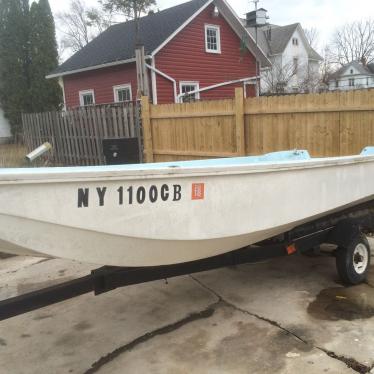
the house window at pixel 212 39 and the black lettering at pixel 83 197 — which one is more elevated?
the house window at pixel 212 39

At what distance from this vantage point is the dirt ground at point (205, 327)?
3055mm

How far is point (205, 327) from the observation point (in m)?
3.56

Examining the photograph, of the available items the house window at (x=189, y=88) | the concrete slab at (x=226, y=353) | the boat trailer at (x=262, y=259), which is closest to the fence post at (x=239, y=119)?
the boat trailer at (x=262, y=259)

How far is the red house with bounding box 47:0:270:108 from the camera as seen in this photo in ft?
60.2

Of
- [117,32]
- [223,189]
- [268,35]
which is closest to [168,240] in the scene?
[223,189]

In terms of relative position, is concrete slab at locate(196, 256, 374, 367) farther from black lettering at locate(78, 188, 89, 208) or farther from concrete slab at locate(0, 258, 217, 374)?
black lettering at locate(78, 188, 89, 208)

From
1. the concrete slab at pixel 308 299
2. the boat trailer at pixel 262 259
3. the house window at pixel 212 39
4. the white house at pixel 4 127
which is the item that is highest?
the house window at pixel 212 39

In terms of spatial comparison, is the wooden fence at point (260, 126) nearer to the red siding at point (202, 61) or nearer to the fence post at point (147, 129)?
the fence post at point (147, 129)

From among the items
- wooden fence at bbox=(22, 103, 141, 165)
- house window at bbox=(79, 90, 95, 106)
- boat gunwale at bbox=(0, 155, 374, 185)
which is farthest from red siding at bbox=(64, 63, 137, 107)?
boat gunwale at bbox=(0, 155, 374, 185)

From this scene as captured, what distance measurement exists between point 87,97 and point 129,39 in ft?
11.5

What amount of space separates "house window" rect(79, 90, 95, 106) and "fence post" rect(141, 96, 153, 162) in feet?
38.4

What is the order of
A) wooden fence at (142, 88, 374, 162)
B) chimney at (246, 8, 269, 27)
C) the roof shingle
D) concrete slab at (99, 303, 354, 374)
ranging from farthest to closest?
chimney at (246, 8, 269, 27) < the roof shingle < wooden fence at (142, 88, 374, 162) < concrete slab at (99, 303, 354, 374)

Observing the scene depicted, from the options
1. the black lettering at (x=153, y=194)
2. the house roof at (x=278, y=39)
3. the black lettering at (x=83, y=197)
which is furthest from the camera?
the house roof at (x=278, y=39)

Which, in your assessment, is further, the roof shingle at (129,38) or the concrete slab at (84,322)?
the roof shingle at (129,38)
